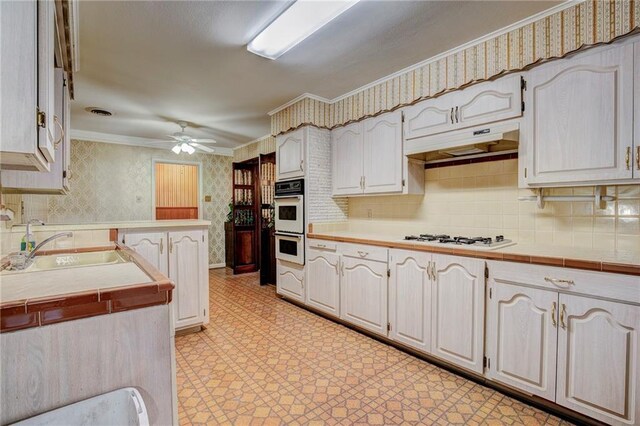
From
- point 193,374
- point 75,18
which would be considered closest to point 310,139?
point 75,18

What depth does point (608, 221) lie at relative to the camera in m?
2.00

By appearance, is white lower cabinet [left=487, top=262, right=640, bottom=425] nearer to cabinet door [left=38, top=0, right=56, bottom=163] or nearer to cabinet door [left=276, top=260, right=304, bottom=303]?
cabinet door [left=276, top=260, right=304, bottom=303]

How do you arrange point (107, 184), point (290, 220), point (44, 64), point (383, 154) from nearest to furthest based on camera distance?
point (44, 64) → point (383, 154) → point (290, 220) → point (107, 184)

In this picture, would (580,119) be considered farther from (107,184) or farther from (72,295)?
(107,184)

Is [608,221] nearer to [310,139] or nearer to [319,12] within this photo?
[319,12]

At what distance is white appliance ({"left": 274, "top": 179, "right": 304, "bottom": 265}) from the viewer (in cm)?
353

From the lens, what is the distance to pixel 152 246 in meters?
2.76

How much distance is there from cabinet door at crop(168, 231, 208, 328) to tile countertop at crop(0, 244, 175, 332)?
1488mm

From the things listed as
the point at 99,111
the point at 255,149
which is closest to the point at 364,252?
the point at 255,149

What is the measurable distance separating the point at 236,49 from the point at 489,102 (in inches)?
78.9

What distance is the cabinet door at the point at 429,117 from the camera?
8.10 ft

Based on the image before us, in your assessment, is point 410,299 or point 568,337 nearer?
point 568,337

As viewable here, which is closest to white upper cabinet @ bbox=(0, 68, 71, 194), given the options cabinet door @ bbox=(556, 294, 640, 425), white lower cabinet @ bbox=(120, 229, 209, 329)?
white lower cabinet @ bbox=(120, 229, 209, 329)

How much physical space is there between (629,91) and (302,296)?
3200mm
